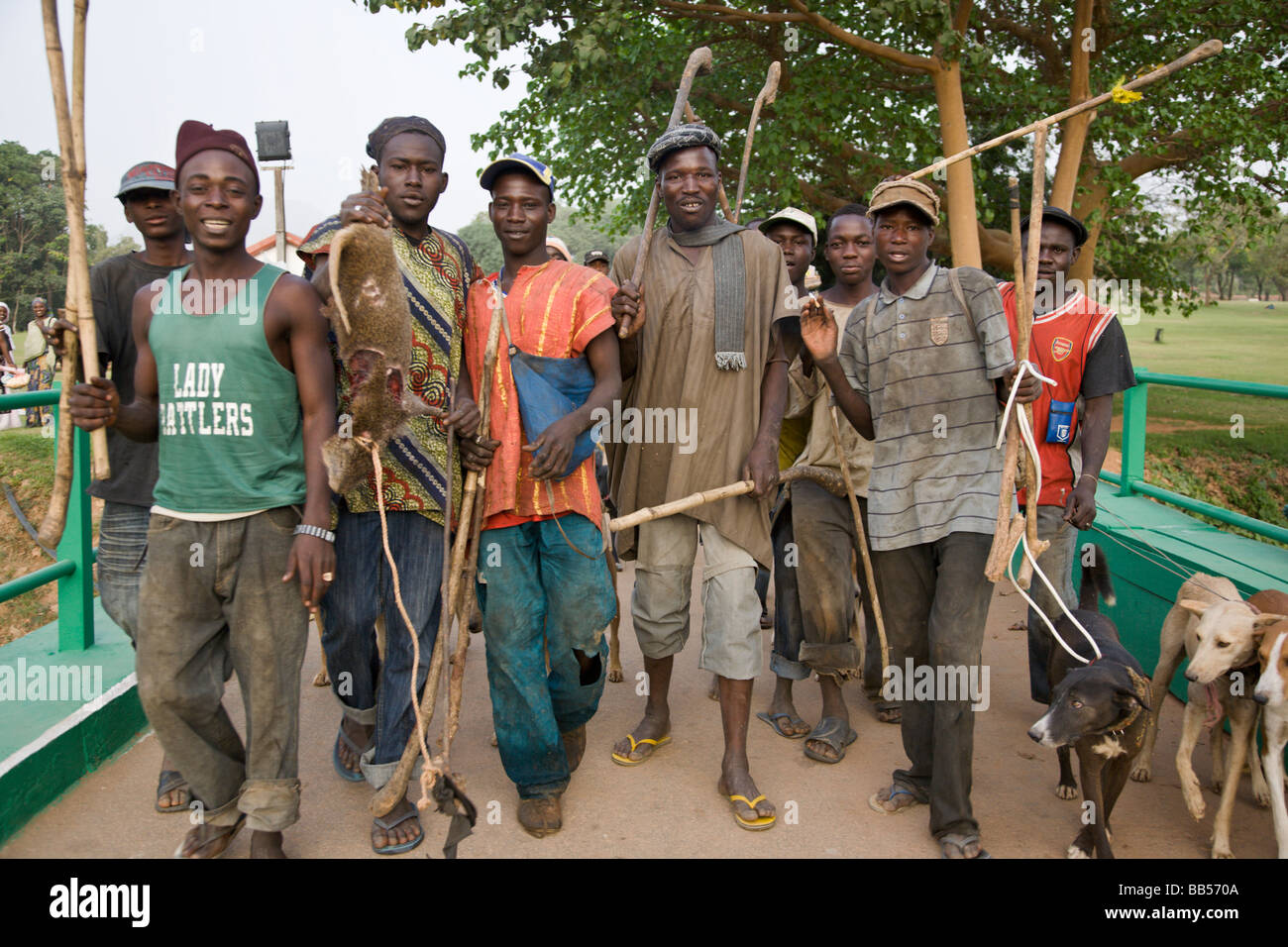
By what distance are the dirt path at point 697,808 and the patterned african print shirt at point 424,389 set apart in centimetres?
117

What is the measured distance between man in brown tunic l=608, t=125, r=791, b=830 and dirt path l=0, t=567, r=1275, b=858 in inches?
10.0

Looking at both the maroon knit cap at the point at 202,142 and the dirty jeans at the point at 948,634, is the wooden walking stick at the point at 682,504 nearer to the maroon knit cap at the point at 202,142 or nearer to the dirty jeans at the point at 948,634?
the dirty jeans at the point at 948,634

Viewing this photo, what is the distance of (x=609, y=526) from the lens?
11.4ft

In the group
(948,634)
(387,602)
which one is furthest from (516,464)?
(948,634)

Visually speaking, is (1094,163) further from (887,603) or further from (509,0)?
(887,603)

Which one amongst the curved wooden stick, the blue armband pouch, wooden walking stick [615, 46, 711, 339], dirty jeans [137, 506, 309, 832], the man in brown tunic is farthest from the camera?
the blue armband pouch

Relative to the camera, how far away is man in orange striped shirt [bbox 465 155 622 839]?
333 cm

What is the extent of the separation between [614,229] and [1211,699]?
10.3m

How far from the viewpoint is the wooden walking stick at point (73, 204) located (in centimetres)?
255

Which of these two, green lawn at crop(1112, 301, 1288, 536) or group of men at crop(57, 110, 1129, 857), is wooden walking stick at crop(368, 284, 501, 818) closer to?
group of men at crop(57, 110, 1129, 857)

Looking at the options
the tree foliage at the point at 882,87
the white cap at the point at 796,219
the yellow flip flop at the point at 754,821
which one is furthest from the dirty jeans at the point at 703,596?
the tree foliage at the point at 882,87

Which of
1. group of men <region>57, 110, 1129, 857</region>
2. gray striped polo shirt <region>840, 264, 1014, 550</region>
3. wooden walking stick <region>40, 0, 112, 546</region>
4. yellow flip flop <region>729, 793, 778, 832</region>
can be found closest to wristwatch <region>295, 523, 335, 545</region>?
group of men <region>57, 110, 1129, 857</region>

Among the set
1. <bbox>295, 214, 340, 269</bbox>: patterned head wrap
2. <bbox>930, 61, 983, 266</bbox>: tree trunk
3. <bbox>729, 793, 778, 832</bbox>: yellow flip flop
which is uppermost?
<bbox>930, 61, 983, 266</bbox>: tree trunk
